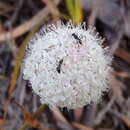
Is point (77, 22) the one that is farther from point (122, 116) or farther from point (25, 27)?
point (122, 116)

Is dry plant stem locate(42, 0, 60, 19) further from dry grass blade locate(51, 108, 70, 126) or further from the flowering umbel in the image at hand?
the flowering umbel

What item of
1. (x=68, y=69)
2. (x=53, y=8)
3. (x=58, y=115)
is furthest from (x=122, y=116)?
(x=68, y=69)

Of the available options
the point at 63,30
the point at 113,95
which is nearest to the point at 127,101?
the point at 113,95

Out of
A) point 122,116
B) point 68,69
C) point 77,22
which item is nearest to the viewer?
point 68,69

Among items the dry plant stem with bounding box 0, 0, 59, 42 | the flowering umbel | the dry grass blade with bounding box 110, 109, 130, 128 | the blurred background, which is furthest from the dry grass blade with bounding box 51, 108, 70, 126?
the flowering umbel

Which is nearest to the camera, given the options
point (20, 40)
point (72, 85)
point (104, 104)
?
point (72, 85)

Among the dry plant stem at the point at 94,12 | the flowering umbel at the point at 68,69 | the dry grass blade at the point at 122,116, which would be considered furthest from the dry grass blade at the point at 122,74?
the flowering umbel at the point at 68,69

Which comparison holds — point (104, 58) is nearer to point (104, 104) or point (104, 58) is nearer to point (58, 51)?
point (58, 51)
